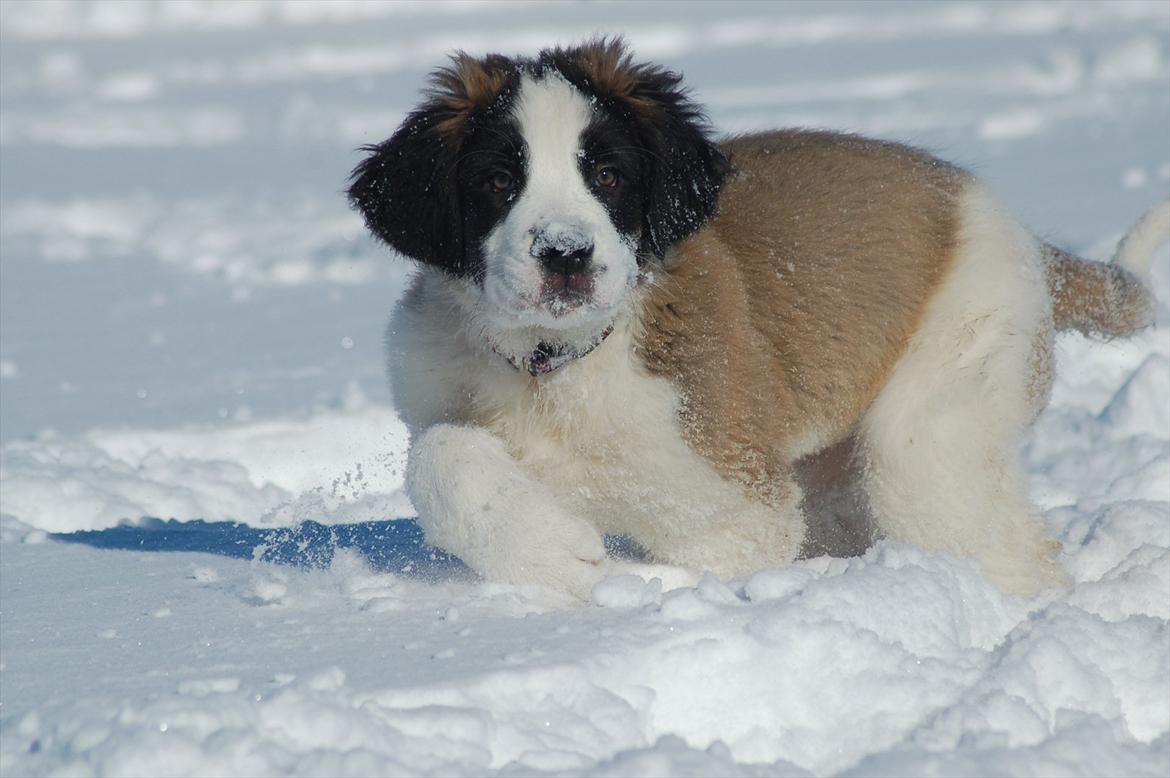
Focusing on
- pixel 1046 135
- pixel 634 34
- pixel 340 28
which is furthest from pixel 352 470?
pixel 340 28

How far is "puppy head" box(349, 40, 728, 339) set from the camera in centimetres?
352

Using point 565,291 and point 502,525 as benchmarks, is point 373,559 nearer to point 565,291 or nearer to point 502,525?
point 502,525

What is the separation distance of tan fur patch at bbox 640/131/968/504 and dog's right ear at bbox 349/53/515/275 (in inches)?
22.1

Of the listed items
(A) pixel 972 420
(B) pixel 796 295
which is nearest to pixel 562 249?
(B) pixel 796 295

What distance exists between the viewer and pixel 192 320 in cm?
907

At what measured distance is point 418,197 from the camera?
150 inches

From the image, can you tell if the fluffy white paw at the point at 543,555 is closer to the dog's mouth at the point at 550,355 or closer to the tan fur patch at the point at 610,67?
the dog's mouth at the point at 550,355

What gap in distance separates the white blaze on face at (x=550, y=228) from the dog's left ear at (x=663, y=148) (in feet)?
0.38

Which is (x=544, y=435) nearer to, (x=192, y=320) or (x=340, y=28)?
(x=192, y=320)

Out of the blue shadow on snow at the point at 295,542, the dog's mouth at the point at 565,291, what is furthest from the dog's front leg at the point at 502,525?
the dog's mouth at the point at 565,291

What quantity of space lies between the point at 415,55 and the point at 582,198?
16105 millimetres

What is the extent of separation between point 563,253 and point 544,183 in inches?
10.7

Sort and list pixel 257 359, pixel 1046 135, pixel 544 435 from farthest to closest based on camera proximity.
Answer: pixel 1046 135
pixel 257 359
pixel 544 435

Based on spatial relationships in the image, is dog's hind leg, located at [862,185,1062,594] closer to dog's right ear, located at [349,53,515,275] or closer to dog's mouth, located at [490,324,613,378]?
dog's mouth, located at [490,324,613,378]
